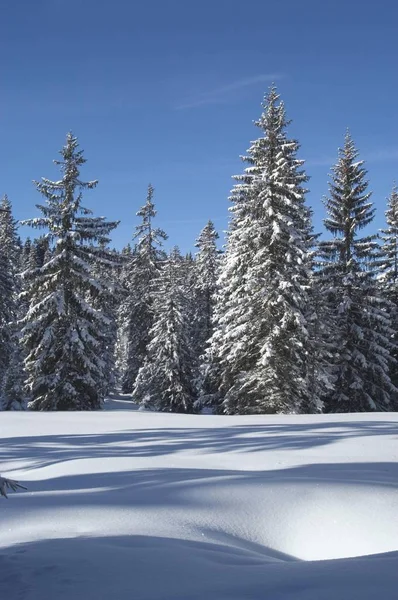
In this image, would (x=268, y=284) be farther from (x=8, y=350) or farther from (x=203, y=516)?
(x=8, y=350)

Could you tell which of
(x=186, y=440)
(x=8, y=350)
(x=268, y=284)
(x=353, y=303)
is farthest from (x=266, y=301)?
(x=8, y=350)

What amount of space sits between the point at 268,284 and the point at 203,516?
16307 mm

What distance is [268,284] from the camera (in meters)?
20.9

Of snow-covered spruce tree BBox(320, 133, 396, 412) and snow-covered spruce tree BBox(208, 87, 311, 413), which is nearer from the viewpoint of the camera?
snow-covered spruce tree BBox(208, 87, 311, 413)

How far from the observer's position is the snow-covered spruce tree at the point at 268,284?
20.1m

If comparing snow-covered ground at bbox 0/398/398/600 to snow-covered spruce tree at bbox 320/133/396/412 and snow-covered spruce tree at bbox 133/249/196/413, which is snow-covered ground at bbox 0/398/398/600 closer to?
snow-covered spruce tree at bbox 320/133/396/412

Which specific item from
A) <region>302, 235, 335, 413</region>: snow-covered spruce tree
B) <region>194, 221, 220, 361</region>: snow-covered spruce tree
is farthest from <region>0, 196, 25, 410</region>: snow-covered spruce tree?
<region>302, 235, 335, 413</region>: snow-covered spruce tree

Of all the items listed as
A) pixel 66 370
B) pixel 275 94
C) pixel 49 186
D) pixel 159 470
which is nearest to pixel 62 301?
pixel 66 370

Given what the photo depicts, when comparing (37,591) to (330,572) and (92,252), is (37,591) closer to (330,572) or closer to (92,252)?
(330,572)

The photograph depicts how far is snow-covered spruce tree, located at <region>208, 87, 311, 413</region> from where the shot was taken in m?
20.1

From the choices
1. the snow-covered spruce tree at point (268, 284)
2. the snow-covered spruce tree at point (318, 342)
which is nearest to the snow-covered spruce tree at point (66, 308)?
the snow-covered spruce tree at point (268, 284)

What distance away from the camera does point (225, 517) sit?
5141 mm

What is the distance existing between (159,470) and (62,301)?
49.9ft

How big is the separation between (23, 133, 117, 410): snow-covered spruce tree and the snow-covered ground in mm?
10435
